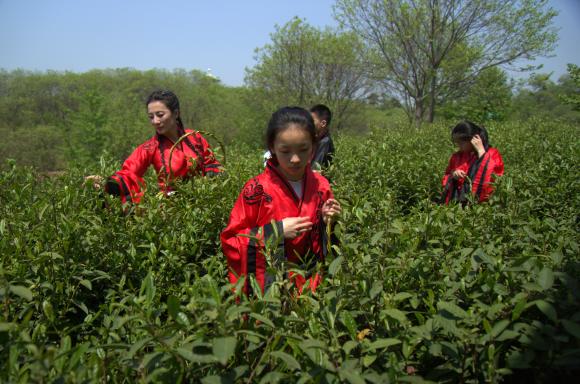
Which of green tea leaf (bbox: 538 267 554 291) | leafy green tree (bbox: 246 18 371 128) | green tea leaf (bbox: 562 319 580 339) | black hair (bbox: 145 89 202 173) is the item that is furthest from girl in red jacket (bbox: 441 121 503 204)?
leafy green tree (bbox: 246 18 371 128)

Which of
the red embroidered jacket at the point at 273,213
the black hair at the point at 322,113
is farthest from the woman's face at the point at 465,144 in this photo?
the red embroidered jacket at the point at 273,213

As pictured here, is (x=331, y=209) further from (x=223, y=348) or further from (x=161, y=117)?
(x=161, y=117)

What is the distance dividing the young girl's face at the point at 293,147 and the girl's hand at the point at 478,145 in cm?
299

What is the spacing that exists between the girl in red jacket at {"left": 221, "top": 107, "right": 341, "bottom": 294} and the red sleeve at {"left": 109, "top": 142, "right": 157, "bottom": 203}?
1049 mm

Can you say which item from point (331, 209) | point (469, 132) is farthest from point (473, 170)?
point (331, 209)

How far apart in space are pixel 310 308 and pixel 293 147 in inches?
38.9

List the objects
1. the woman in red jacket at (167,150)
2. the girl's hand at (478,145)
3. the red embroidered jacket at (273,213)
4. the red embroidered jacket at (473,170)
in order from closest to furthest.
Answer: the red embroidered jacket at (273,213), the woman in red jacket at (167,150), the red embroidered jacket at (473,170), the girl's hand at (478,145)

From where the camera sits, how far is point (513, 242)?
194 cm

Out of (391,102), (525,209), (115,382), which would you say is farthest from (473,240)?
(391,102)

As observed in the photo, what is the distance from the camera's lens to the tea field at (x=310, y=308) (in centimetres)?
103

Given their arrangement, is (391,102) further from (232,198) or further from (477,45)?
(232,198)

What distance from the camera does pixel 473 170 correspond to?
14.5ft

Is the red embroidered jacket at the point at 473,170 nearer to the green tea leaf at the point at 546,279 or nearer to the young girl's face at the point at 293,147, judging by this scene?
the young girl's face at the point at 293,147

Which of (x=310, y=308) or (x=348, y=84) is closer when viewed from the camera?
(x=310, y=308)
